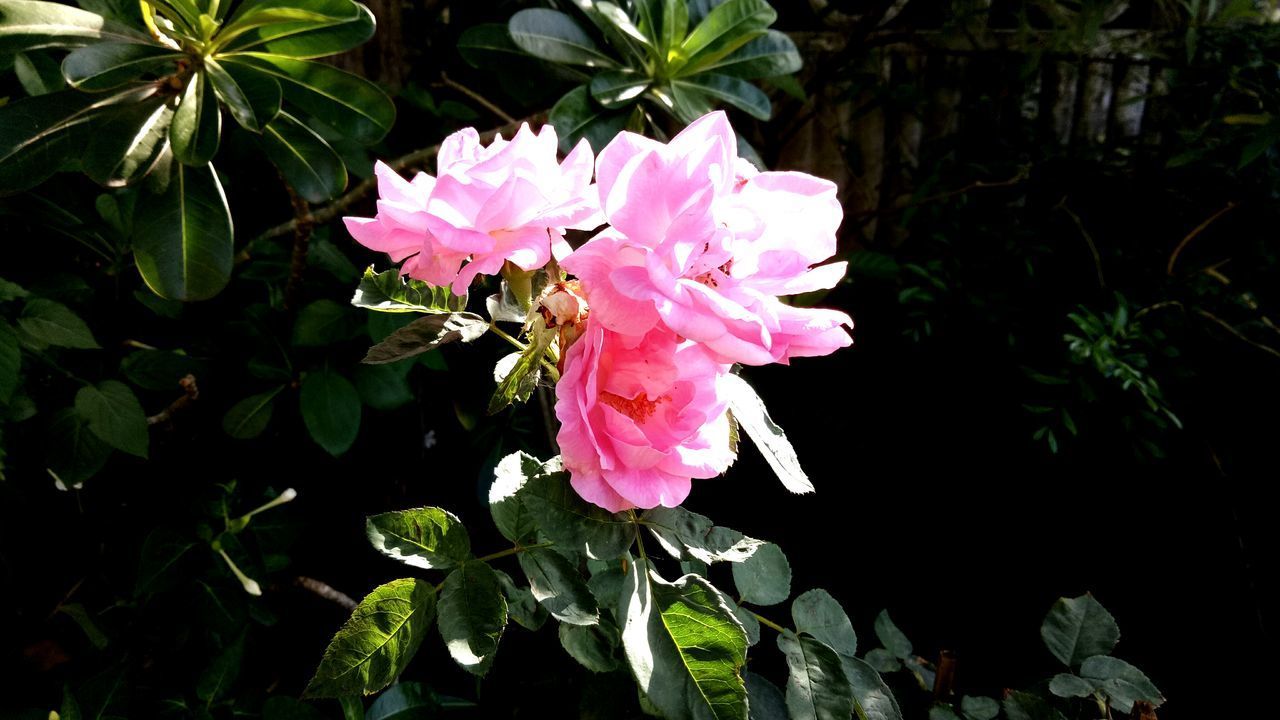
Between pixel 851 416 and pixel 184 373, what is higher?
pixel 184 373

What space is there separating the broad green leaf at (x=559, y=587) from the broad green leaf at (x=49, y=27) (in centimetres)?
83

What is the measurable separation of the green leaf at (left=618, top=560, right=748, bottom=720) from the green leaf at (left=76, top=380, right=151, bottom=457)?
914mm

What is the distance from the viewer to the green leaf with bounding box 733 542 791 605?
0.91 metres

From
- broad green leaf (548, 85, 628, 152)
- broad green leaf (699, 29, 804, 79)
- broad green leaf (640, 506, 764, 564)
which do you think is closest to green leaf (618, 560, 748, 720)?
broad green leaf (640, 506, 764, 564)

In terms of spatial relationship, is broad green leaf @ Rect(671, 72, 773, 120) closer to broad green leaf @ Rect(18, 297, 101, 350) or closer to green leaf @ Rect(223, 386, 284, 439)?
green leaf @ Rect(223, 386, 284, 439)

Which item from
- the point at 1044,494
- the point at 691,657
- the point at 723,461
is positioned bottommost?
the point at 1044,494

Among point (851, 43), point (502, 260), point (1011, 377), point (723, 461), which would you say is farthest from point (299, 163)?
point (1011, 377)

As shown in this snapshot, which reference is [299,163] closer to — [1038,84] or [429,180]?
[429,180]

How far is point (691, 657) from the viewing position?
0.63 meters

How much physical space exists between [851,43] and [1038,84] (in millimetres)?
733

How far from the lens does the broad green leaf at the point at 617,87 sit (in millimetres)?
1298

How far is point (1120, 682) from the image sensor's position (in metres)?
0.92

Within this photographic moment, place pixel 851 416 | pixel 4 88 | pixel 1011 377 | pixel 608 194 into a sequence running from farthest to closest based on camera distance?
pixel 851 416, pixel 1011 377, pixel 4 88, pixel 608 194

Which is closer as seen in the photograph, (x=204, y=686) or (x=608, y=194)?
(x=608, y=194)
